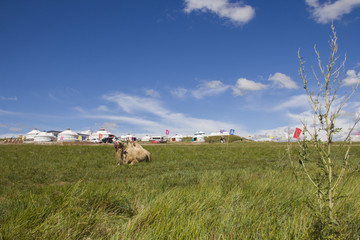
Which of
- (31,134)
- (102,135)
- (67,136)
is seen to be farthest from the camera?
(31,134)

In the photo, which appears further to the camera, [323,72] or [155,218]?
[155,218]

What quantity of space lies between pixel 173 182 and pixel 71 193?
3515 millimetres

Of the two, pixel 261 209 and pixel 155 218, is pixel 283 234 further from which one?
pixel 155 218

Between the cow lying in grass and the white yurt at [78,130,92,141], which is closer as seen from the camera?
the cow lying in grass

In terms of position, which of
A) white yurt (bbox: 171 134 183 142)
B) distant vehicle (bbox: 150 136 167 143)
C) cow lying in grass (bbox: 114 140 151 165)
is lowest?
cow lying in grass (bbox: 114 140 151 165)

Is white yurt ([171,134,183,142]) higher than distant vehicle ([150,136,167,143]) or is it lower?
higher

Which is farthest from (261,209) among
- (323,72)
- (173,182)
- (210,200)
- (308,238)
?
(173,182)

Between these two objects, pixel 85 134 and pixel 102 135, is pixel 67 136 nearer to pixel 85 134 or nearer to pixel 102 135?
pixel 102 135

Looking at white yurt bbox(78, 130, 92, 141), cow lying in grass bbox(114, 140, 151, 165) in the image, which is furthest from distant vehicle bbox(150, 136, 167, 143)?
cow lying in grass bbox(114, 140, 151, 165)

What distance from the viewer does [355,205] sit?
4.08m

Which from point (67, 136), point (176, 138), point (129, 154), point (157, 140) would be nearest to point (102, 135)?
point (67, 136)

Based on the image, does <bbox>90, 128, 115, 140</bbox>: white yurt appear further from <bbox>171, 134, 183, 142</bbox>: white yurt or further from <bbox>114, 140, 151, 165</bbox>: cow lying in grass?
<bbox>114, 140, 151, 165</bbox>: cow lying in grass

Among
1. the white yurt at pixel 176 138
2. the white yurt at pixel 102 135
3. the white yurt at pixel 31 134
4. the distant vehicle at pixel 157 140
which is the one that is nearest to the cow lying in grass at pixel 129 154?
the distant vehicle at pixel 157 140

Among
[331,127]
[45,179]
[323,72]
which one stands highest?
[323,72]
